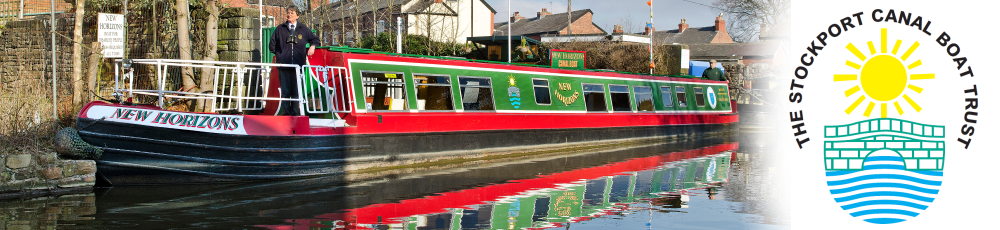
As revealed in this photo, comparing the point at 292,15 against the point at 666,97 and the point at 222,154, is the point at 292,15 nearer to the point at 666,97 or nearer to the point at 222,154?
the point at 222,154

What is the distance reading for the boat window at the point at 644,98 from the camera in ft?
51.7

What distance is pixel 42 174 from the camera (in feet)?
25.8

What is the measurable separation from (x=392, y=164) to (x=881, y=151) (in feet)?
19.5

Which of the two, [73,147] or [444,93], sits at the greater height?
[444,93]

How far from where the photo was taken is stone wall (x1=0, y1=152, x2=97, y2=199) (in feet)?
25.1

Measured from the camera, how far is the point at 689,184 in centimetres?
909

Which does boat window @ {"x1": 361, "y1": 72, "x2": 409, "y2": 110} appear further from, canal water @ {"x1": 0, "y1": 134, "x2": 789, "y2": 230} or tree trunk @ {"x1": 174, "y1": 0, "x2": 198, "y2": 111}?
tree trunk @ {"x1": 174, "y1": 0, "x2": 198, "y2": 111}

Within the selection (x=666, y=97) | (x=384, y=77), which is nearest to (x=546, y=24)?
(x=666, y=97)

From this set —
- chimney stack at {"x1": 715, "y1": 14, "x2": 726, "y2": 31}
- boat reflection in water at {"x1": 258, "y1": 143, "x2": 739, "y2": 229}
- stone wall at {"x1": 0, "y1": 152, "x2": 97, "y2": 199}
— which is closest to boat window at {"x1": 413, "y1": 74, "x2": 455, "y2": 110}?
boat reflection in water at {"x1": 258, "y1": 143, "x2": 739, "y2": 229}

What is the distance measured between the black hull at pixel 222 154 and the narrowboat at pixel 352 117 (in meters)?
0.01

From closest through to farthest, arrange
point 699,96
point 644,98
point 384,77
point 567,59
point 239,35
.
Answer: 1. point 384,77
2. point 239,35
3. point 567,59
4. point 644,98
5. point 699,96

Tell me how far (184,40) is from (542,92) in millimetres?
6162

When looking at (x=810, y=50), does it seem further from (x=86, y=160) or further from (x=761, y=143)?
(x=761, y=143)

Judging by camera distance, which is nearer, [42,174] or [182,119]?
[42,174]
